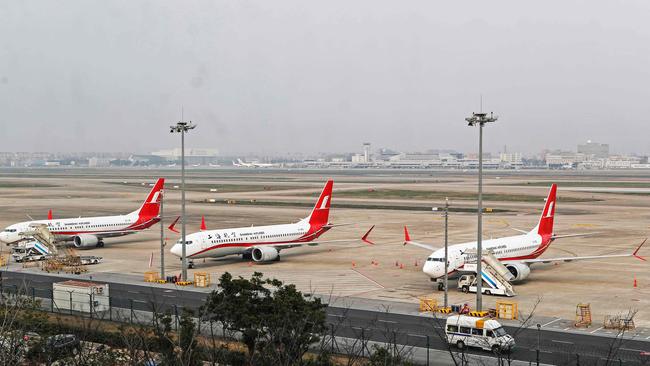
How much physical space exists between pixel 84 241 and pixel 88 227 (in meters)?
1.99

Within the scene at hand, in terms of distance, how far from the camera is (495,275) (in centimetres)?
6156

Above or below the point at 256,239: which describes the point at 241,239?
above

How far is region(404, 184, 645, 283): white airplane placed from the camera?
63969mm

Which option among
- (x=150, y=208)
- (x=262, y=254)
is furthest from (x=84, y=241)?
(x=262, y=254)

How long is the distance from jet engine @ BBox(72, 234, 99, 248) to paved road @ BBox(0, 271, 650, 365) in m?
31.6

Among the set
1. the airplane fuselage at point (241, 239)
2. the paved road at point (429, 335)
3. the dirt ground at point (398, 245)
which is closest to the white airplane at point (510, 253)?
the dirt ground at point (398, 245)

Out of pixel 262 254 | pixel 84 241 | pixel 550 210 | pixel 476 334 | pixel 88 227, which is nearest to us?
pixel 476 334

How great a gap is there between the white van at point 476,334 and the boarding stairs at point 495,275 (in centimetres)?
1731

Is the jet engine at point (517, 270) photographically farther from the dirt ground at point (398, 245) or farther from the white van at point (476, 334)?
the white van at point (476, 334)

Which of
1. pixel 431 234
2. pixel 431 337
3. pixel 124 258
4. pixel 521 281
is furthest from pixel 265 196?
pixel 431 337

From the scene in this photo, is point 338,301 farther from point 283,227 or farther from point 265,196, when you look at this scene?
point 265,196

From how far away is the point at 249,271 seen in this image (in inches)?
2904

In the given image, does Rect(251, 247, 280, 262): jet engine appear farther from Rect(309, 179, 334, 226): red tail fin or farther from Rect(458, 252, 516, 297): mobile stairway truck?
Rect(458, 252, 516, 297): mobile stairway truck

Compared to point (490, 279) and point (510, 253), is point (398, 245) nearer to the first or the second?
point (510, 253)
